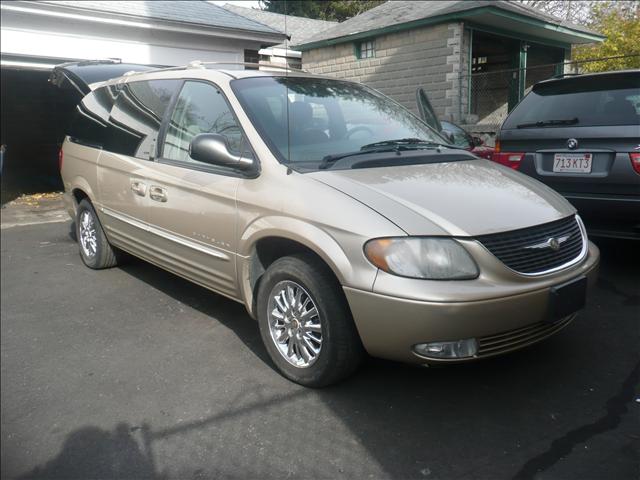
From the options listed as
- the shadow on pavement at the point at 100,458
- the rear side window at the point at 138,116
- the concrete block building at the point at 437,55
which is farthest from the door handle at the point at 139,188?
the concrete block building at the point at 437,55

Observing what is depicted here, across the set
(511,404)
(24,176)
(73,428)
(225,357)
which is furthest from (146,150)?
(24,176)

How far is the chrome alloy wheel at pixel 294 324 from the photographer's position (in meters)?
3.05

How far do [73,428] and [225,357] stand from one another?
1.02 metres

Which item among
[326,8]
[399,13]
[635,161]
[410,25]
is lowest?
[635,161]

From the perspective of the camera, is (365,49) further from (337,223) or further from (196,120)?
(337,223)

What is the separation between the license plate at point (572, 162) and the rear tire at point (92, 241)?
4077 millimetres

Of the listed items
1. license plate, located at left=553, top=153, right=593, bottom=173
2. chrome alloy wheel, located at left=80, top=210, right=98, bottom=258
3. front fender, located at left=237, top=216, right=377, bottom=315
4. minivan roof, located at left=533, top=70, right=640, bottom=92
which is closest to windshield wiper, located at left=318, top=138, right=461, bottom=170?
front fender, located at left=237, top=216, right=377, bottom=315

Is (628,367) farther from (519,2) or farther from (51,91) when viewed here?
(51,91)

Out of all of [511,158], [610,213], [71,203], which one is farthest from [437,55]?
[71,203]

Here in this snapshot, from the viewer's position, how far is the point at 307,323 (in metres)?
3.05

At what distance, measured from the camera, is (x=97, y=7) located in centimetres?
976

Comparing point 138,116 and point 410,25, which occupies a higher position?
point 410,25

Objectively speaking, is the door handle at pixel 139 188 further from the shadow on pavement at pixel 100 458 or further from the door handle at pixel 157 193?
the shadow on pavement at pixel 100 458

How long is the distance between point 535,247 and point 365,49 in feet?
32.0
